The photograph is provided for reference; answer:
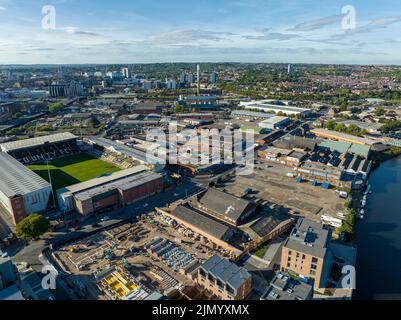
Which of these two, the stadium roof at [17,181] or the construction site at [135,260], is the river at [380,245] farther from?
the stadium roof at [17,181]

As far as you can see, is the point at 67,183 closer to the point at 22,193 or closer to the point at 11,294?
the point at 22,193

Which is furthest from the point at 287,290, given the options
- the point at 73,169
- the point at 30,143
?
the point at 30,143

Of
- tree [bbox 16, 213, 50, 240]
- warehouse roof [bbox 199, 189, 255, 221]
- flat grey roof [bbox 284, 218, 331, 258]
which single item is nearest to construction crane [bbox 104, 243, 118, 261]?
tree [bbox 16, 213, 50, 240]

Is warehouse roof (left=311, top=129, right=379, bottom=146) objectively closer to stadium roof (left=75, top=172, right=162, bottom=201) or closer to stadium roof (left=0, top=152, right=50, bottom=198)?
stadium roof (left=75, top=172, right=162, bottom=201)

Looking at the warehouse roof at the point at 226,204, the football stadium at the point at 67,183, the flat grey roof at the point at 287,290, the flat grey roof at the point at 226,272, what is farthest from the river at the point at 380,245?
the football stadium at the point at 67,183

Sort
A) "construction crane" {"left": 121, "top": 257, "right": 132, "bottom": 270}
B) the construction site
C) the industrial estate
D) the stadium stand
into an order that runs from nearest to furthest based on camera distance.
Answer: the industrial estate < the construction site < "construction crane" {"left": 121, "top": 257, "right": 132, "bottom": 270} < the stadium stand

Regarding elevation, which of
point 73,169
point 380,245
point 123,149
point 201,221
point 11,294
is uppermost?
point 123,149

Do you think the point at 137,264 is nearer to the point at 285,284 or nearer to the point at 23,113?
the point at 285,284
